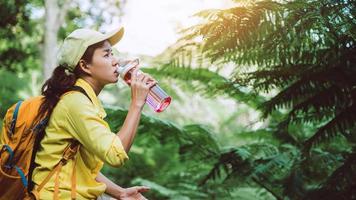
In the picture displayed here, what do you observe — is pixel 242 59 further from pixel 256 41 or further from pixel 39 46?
pixel 39 46

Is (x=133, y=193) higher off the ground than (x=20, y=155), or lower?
lower

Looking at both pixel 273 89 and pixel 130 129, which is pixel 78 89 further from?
pixel 273 89

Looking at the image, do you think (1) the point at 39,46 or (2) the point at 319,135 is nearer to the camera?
(2) the point at 319,135

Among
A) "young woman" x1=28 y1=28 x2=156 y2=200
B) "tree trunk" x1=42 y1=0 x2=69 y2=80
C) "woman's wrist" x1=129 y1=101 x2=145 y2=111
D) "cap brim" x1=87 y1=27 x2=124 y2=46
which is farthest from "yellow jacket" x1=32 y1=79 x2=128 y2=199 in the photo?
"tree trunk" x1=42 y1=0 x2=69 y2=80

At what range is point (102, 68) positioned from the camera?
2049mm

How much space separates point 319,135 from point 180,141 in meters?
1.57

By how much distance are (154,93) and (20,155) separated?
22.0 inches

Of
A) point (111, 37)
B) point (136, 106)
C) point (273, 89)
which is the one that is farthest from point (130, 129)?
point (273, 89)

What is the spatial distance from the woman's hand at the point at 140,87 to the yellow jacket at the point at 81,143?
149 millimetres

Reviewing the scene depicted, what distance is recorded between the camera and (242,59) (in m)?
2.70

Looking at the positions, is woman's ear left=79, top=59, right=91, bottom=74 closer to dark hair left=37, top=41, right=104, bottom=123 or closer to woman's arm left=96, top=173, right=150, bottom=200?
dark hair left=37, top=41, right=104, bottom=123

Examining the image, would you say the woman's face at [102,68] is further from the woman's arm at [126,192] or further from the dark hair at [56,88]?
the woman's arm at [126,192]

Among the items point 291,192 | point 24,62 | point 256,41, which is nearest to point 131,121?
point 256,41

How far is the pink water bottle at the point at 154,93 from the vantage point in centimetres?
198
